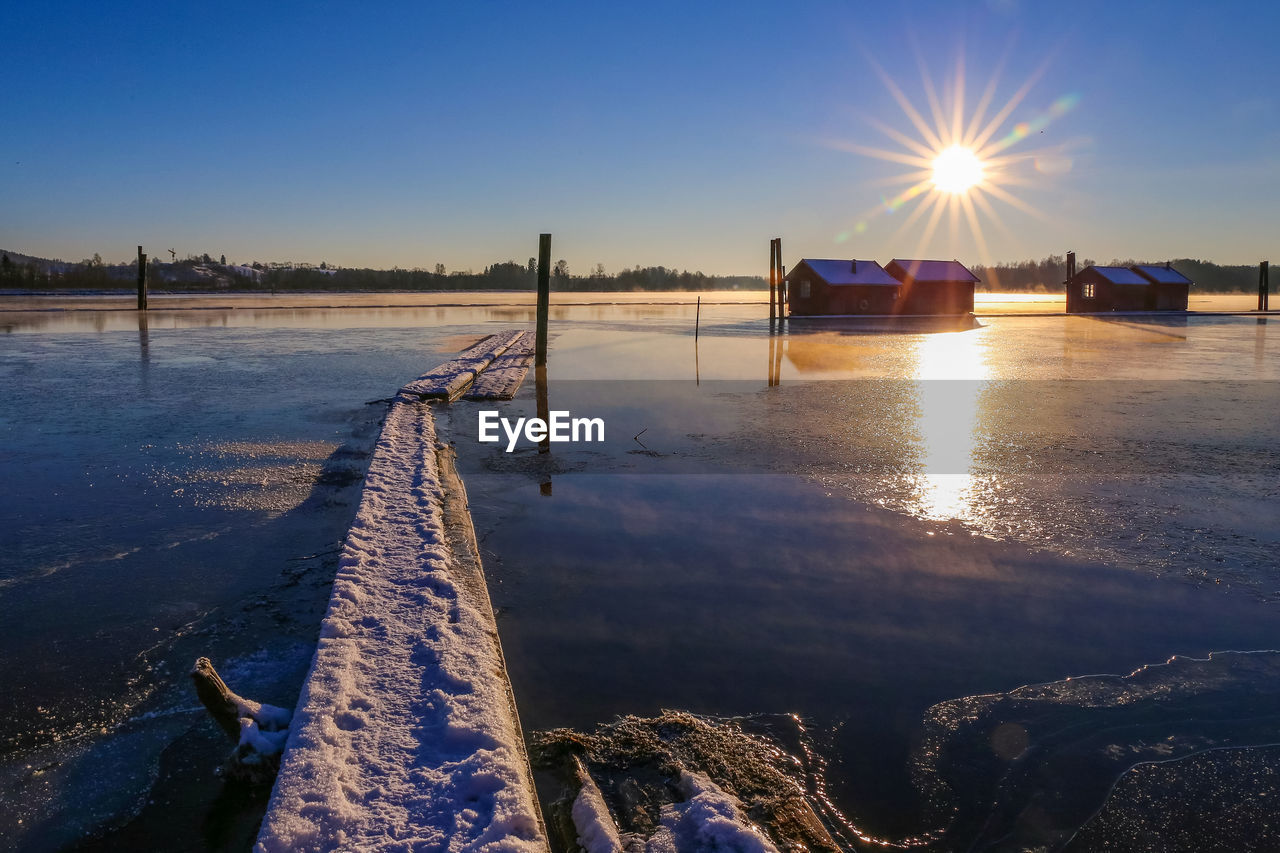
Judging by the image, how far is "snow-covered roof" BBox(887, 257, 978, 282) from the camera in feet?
163

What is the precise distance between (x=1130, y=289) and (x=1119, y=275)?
1.13 m

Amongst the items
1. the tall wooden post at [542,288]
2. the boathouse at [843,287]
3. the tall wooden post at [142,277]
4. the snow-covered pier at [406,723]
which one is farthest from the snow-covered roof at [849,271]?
the snow-covered pier at [406,723]

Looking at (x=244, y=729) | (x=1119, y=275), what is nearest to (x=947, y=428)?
(x=244, y=729)

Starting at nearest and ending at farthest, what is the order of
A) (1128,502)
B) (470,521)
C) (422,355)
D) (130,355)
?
(470,521)
(1128,502)
(130,355)
(422,355)

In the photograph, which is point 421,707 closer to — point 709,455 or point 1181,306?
point 709,455

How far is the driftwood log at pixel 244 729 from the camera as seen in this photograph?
9.61ft

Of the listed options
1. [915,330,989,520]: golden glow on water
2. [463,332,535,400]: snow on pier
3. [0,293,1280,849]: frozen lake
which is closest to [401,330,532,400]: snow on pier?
[463,332,535,400]: snow on pier

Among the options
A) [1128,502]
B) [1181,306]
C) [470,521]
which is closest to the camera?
[470,521]

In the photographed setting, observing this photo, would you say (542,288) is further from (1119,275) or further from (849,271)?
(1119,275)

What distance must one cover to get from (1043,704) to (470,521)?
3.74m

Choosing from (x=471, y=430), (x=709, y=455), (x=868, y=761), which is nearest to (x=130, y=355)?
(x=471, y=430)

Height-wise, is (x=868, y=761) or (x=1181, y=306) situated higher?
(x=1181, y=306)

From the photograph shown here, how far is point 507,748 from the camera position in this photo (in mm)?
2945

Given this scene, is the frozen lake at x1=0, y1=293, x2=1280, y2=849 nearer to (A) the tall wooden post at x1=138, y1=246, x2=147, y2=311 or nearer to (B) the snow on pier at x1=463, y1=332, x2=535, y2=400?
(B) the snow on pier at x1=463, y1=332, x2=535, y2=400
